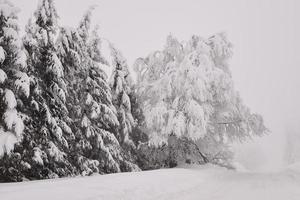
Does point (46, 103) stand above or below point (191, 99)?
below

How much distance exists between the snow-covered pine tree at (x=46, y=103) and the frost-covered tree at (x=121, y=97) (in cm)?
331

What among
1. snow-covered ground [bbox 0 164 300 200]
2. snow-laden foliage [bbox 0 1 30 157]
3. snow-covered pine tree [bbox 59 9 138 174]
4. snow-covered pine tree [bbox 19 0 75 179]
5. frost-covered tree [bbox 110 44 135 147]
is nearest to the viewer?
snow-covered ground [bbox 0 164 300 200]

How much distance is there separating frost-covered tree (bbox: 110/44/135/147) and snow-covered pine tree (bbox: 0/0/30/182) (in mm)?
5602

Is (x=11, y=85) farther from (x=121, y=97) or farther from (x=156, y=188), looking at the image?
(x=121, y=97)

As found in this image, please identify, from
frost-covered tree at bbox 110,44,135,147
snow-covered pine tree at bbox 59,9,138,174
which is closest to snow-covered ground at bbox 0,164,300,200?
snow-covered pine tree at bbox 59,9,138,174

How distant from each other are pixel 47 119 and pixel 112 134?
12.6 ft

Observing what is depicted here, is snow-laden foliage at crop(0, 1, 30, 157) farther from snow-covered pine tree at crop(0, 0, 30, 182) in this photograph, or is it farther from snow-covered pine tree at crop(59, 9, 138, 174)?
snow-covered pine tree at crop(59, 9, 138, 174)

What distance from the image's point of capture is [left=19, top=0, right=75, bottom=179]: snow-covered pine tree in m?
12.0

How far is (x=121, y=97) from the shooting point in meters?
16.8

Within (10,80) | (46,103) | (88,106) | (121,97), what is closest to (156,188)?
(46,103)

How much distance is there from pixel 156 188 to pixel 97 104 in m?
5.29

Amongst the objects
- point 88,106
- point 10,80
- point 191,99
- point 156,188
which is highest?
point 10,80

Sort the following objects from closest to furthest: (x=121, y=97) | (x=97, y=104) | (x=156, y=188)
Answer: (x=156, y=188)
(x=97, y=104)
(x=121, y=97)

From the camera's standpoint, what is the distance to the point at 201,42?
18.5 meters
